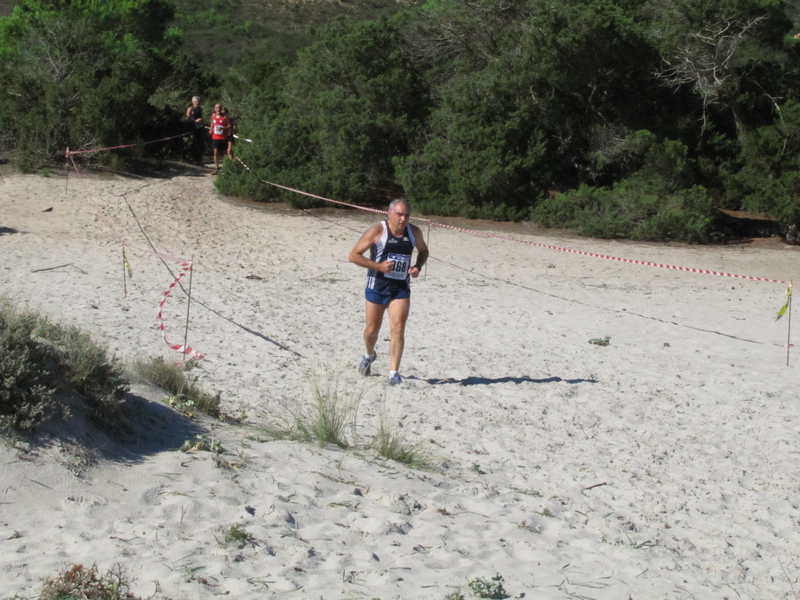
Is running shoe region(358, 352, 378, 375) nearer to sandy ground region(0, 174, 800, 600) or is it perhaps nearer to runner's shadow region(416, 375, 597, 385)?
sandy ground region(0, 174, 800, 600)

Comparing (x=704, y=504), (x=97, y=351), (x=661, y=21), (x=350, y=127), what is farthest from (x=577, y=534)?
(x=661, y=21)

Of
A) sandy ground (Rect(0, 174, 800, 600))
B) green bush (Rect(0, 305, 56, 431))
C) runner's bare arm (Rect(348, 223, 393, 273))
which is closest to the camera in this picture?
sandy ground (Rect(0, 174, 800, 600))

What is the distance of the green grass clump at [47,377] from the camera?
4.59 m

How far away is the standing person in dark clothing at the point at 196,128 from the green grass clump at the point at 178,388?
1488 centimetres

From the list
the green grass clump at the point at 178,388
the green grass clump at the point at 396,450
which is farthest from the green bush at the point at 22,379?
the green grass clump at the point at 396,450

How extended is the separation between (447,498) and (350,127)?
13540 millimetres

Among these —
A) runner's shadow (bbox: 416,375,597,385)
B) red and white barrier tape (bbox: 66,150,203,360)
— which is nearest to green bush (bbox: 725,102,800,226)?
runner's shadow (bbox: 416,375,597,385)

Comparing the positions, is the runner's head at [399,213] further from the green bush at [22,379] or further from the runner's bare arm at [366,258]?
the green bush at [22,379]

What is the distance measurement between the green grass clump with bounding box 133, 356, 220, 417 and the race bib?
183cm

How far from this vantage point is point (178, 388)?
6.26 m

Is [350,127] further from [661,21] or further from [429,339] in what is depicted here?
[429,339]

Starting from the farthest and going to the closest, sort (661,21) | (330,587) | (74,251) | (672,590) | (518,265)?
1. (661,21)
2. (518,265)
3. (74,251)
4. (672,590)
5. (330,587)

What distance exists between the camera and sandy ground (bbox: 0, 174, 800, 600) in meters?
4.03

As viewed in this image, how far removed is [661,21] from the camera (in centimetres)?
1756
